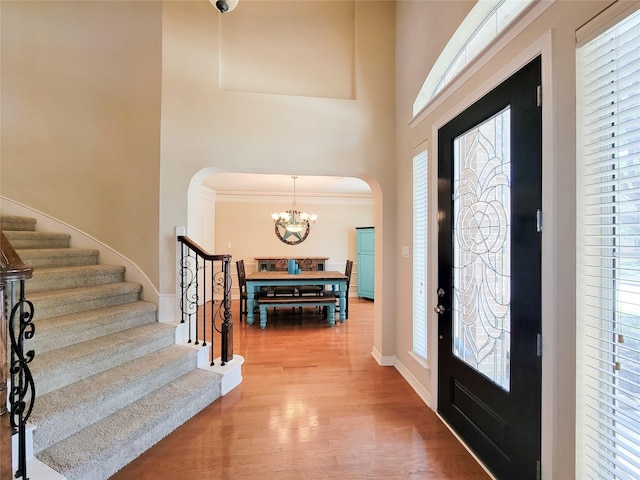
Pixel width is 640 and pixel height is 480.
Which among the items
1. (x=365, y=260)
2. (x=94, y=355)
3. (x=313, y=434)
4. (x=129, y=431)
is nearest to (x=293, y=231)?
(x=365, y=260)

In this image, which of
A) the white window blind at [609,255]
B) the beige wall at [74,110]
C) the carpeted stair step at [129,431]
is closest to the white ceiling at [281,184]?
the beige wall at [74,110]

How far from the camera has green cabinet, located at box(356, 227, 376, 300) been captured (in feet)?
21.4

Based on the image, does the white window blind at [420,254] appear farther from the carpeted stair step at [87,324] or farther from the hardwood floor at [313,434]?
the carpeted stair step at [87,324]

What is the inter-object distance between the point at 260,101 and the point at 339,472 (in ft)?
10.6

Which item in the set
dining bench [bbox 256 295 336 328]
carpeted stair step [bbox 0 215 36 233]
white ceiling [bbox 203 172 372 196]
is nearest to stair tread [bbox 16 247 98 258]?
carpeted stair step [bbox 0 215 36 233]

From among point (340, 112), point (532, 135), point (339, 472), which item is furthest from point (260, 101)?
point (339, 472)

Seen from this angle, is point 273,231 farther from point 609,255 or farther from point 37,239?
point 609,255

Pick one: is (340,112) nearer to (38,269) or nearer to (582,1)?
(582,1)

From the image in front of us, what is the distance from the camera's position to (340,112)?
3061mm

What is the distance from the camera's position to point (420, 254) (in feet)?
8.36

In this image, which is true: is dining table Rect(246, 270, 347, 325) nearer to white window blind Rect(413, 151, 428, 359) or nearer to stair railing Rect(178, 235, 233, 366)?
stair railing Rect(178, 235, 233, 366)

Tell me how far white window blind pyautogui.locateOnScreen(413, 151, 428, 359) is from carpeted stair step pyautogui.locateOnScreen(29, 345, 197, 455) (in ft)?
6.83

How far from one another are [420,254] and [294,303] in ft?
8.71

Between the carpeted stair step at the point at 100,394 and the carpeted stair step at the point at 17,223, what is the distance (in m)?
2.09
